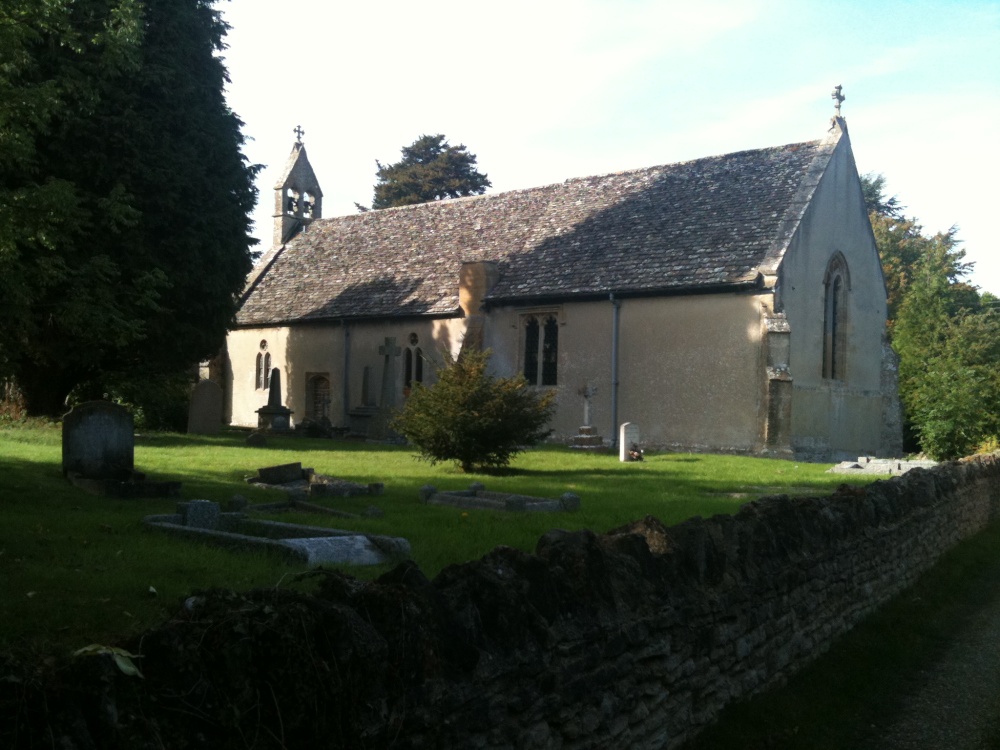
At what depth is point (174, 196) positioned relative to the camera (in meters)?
24.8

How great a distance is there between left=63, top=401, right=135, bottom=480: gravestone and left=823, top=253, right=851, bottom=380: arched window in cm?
2255

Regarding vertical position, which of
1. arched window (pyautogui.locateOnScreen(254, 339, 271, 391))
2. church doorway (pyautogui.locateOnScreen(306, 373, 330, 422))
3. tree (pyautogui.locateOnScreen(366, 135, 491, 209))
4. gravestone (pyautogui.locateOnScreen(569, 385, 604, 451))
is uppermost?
tree (pyautogui.locateOnScreen(366, 135, 491, 209))

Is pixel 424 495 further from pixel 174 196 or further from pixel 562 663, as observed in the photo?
pixel 174 196

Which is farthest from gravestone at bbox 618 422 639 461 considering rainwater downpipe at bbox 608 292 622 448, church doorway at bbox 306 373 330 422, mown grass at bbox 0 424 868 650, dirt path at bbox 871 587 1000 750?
church doorway at bbox 306 373 330 422

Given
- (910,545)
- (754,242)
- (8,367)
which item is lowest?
(910,545)

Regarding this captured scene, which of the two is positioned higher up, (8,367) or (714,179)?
(714,179)

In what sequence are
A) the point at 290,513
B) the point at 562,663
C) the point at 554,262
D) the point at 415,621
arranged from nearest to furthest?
the point at 415,621 < the point at 562,663 < the point at 290,513 < the point at 554,262

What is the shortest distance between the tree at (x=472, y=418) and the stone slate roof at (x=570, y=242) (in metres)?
9.80

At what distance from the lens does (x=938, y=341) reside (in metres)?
41.7

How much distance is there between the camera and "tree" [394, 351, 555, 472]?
1836 centimetres

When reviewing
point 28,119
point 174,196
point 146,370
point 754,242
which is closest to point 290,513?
point 28,119

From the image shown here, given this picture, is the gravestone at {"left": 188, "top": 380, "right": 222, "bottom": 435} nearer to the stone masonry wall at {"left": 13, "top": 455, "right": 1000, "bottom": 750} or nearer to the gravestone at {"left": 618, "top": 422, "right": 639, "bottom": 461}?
the gravestone at {"left": 618, "top": 422, "right": 639, "bottom": 461}

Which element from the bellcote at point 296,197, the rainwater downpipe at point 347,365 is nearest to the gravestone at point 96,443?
the rainwater downpipe at point 347,365

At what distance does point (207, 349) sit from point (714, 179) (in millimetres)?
16477
